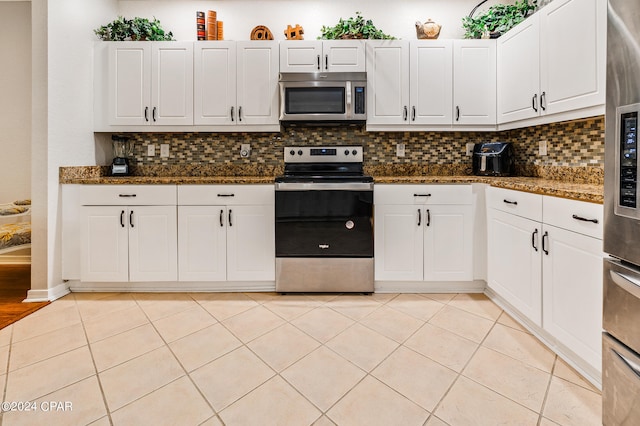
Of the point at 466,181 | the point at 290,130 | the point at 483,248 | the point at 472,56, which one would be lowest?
the point at 483,248

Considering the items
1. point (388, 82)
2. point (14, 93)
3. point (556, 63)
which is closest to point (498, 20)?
point (556, 63)

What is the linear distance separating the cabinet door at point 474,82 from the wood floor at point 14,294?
351 centimetres

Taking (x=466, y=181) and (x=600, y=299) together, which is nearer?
(x=600, y=299)

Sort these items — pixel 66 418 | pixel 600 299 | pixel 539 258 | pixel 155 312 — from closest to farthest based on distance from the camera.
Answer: pixel 66 418 < pixel 600 299 < pixel 539 258 < pixel 155 312

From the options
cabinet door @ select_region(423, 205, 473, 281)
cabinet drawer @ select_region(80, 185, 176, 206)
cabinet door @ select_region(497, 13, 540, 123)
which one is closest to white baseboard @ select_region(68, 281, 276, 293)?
cabinet drawer @ select_region(80, 185, 176, 206)

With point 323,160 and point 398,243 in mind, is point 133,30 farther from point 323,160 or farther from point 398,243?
point 398,243

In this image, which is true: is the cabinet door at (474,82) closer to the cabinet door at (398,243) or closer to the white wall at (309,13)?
the white wall at (309,13)

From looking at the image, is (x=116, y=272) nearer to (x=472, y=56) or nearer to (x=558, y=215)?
(x=558, y=215)

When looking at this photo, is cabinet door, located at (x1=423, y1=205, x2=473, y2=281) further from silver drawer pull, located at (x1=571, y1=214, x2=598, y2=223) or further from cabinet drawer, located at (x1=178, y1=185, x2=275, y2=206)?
cabinet drawer, located at (x1=178, y1=185, x2=275, y2=206)

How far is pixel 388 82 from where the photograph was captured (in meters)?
2.66

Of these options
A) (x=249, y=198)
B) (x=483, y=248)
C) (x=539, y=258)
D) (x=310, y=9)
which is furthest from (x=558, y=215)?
(x=310, y=9)

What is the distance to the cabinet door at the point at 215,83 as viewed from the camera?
267 centimetres

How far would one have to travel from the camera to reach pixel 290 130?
9.77 ft

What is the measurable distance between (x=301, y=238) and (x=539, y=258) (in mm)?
1517
